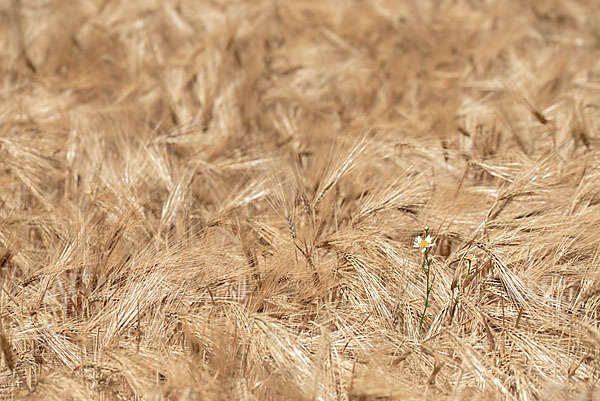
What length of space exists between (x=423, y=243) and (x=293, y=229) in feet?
1.00

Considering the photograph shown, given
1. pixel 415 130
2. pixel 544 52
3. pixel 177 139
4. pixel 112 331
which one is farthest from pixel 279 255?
pixel 544 52

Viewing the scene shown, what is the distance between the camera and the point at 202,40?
8.20 ft

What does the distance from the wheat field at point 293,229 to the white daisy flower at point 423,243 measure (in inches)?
1.3

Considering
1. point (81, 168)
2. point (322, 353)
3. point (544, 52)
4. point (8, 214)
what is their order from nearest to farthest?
point (322, 353), point (8, 214), point (81, 168), point (544, 52)

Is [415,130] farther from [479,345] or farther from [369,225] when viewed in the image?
[479,345]

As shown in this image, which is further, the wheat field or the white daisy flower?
the white daisy flower

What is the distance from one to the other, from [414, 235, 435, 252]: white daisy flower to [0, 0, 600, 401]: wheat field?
0.03 metres

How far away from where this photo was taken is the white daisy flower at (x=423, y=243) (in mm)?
1295

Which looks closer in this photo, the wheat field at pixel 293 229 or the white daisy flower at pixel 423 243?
the wheat field at pixel 293 229

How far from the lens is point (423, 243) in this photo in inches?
52.2

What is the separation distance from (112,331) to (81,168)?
27.6 inches

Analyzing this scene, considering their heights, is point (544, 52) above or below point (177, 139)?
below

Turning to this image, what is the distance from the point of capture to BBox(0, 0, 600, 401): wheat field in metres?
1.14

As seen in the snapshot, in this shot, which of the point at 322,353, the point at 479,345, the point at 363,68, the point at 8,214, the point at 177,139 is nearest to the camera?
the point at 322,353
